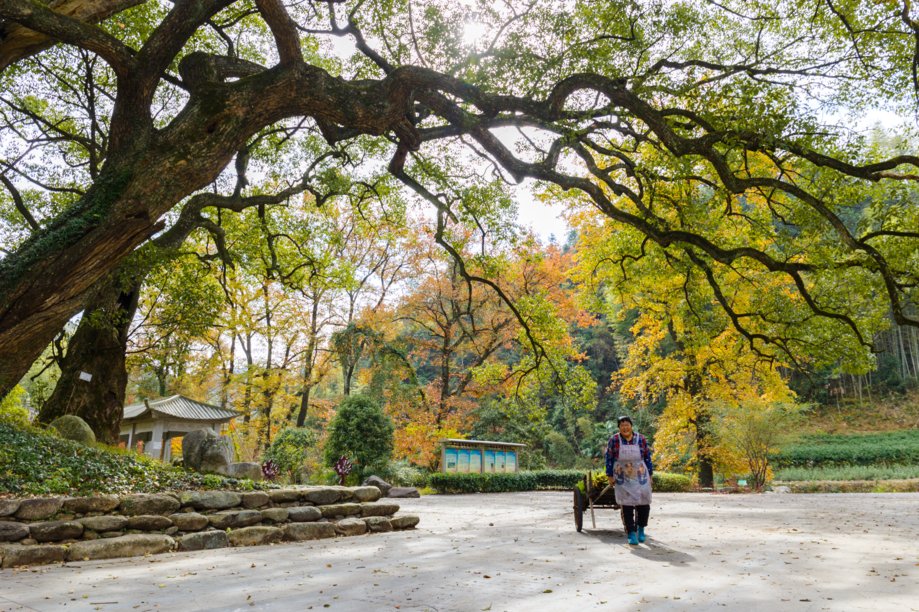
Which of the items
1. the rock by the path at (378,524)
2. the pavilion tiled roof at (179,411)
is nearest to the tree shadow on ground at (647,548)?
the rock by the path at (378,524)

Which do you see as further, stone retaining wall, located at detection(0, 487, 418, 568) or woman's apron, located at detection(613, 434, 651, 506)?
woman's apron, located at detection(613, 434, 651, 506)

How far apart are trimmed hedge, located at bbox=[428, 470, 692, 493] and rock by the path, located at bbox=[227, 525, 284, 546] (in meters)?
10.4

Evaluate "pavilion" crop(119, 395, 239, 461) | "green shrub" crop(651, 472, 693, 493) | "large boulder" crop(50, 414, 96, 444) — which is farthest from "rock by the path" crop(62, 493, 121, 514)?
"green shrub" crop(651, 472, 693, 493)

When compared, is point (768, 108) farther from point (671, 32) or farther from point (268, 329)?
point (268, 329)

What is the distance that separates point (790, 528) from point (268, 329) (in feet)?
58.9

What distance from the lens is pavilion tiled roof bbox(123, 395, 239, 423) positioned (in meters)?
17.6

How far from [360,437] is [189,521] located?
1062cm

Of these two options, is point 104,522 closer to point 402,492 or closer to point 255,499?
point 255,499

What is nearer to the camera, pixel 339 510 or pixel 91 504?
pixel 91 504

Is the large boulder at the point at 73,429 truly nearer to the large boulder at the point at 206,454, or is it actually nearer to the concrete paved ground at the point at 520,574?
the large boulder at the point at 206,454

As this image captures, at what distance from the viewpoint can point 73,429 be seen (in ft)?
29.5

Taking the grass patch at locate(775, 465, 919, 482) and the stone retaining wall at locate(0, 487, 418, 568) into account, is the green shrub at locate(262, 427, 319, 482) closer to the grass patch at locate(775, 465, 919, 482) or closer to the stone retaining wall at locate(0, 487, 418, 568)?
the stone retaining wall at locate(0, 487, 418, 568)

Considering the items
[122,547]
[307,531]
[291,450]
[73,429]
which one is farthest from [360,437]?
[122,547]

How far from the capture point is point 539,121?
770 cm
